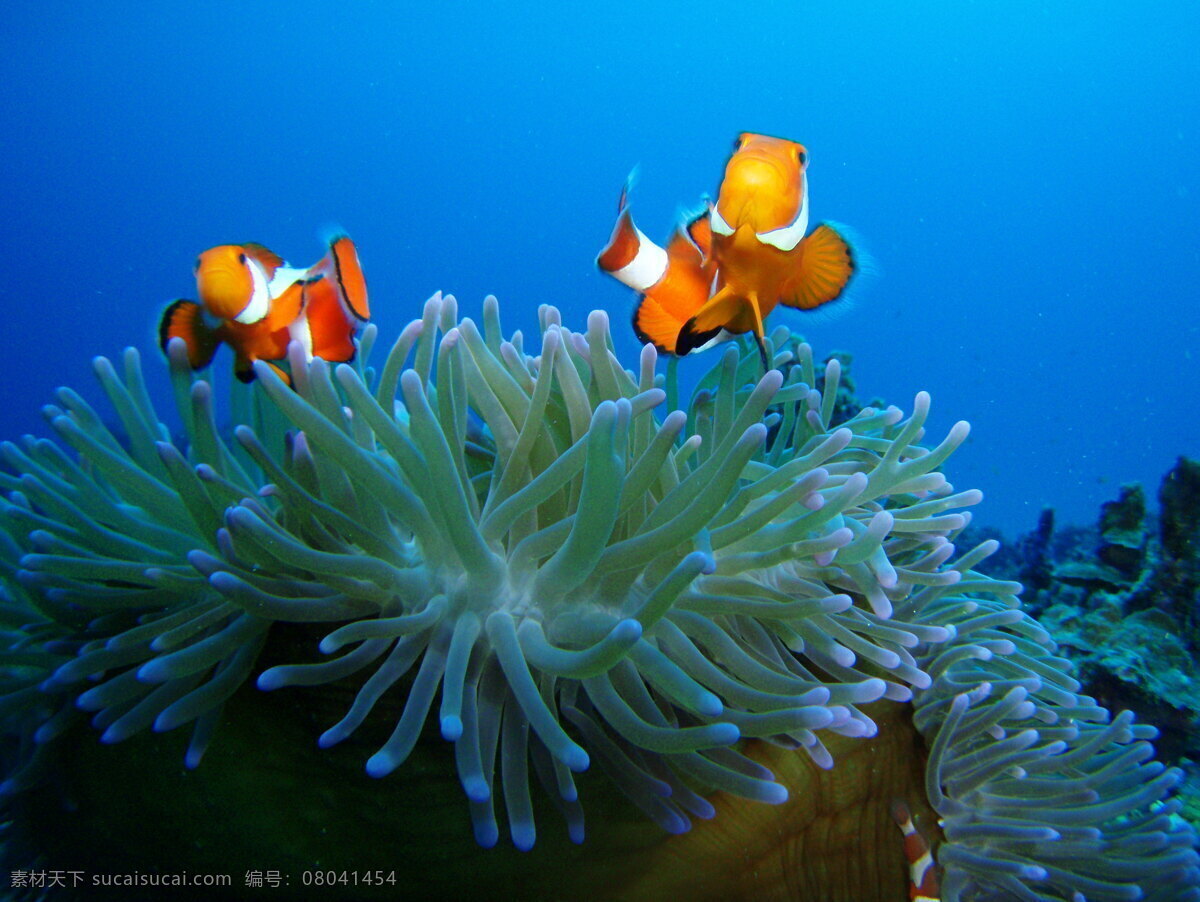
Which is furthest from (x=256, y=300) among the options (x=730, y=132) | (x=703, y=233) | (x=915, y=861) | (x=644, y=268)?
(x=730, y=132)

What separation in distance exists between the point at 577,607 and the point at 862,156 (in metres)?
73.7

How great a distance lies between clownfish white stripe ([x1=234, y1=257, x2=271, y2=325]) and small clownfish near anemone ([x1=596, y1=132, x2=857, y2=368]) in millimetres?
857

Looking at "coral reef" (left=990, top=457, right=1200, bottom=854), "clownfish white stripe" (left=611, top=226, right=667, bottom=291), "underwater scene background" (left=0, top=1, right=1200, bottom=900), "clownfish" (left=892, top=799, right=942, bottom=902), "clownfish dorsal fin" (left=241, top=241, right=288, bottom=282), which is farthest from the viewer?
"underwater scene background" (left=0, top=1, right=1200, bottom=900)

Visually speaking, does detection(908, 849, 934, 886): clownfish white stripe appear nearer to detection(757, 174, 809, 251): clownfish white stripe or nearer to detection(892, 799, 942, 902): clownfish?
detection(892, 799, 942, 902): clownfish

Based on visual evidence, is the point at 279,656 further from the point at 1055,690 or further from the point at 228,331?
the point at 1055,690

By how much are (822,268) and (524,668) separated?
4.08 ft

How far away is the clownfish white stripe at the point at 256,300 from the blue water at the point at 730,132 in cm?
5495

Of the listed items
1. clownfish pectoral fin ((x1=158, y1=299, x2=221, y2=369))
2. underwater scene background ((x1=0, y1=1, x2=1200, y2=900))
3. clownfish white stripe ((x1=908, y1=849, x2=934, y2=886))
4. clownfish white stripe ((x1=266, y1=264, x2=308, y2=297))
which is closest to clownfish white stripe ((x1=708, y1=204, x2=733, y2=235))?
clownfish white stripe ((x1=266, y1=264, x2=308, y2=297))

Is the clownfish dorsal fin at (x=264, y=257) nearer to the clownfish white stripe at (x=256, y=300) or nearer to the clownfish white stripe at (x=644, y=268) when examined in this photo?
the clownfish white stripe at (x=256, y=300)

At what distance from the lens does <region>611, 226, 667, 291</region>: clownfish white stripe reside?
1.63 meters

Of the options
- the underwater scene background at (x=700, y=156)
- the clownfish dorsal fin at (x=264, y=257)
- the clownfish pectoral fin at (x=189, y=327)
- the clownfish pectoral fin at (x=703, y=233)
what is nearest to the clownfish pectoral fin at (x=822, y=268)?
the clownfish pectoral fin at (x=703, y=233)

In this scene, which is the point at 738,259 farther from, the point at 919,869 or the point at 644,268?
the point at 919,869

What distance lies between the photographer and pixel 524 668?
1089 millimetres

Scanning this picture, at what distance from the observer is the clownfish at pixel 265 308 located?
177 centimetres
